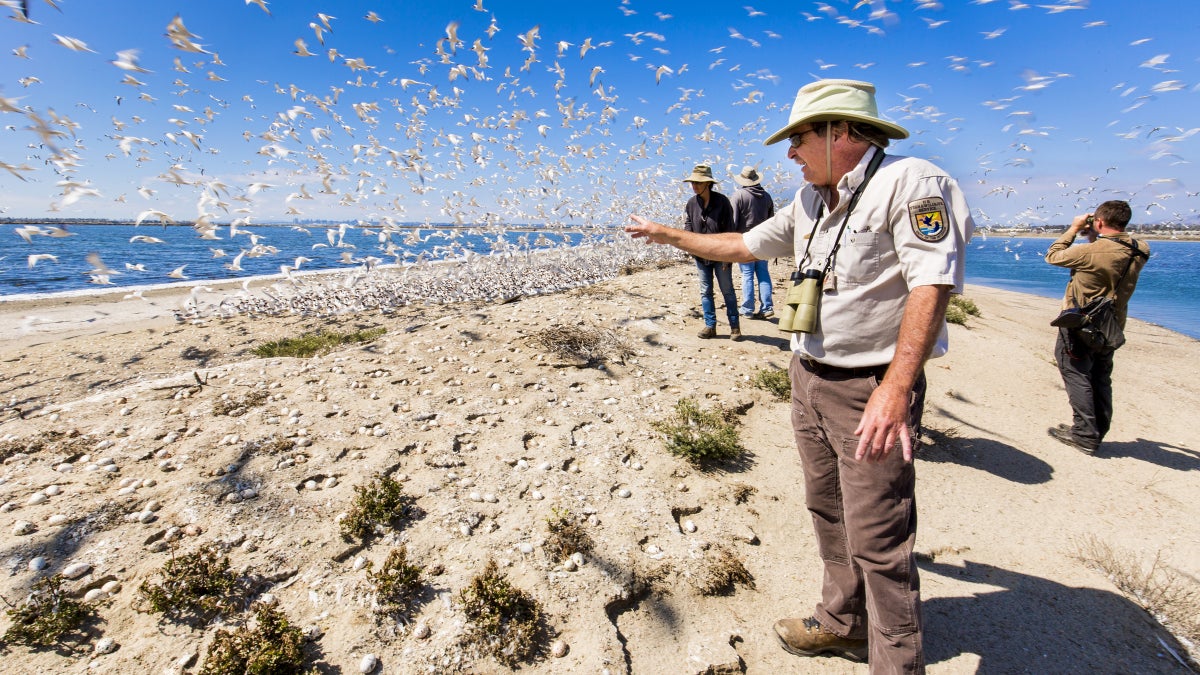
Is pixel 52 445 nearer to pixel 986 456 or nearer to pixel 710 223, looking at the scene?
pixel 710 223

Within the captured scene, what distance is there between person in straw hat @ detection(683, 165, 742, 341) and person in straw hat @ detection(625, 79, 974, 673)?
5.84 metres

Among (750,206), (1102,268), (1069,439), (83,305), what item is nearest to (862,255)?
(1102,268)

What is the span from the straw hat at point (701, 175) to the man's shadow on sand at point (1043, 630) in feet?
21.5

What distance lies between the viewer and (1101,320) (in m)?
5.89

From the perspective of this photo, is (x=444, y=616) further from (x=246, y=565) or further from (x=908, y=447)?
(x=908, y=447)

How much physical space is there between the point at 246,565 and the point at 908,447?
4590 millimetres

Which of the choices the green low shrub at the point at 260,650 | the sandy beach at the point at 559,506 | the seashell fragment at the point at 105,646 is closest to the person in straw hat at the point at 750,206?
the sandy beach at the point at 559,506

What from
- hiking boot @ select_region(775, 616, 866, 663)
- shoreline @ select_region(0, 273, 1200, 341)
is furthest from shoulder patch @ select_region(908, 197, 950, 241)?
shoreline @ select_region(0, 273, 1200, 341)

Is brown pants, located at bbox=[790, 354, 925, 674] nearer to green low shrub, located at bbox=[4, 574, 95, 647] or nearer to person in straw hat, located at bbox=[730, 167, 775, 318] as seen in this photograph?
green low shrub, located at bbox=[4, 574, 95, 647]

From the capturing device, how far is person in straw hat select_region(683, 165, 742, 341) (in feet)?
27.8

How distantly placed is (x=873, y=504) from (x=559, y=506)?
9.02ft

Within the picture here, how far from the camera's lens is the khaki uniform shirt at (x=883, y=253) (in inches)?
84.4

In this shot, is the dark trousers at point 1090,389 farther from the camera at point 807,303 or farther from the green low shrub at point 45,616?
the green low shrub at point 45,616

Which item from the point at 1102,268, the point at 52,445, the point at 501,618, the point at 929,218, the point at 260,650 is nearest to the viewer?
the point at 929,218
